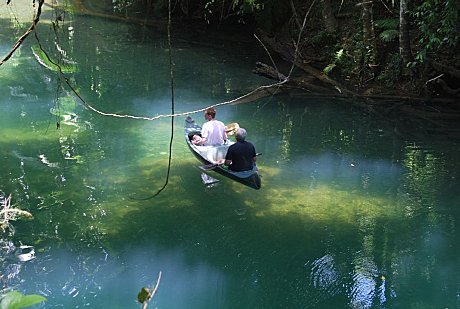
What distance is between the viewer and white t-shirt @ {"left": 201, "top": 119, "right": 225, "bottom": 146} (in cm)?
882

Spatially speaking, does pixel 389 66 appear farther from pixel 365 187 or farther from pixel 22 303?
pixel 22 303

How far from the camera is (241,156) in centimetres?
811

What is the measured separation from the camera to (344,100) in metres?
13.6

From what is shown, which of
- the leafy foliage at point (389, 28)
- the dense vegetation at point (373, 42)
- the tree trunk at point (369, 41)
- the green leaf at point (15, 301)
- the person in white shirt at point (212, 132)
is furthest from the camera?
the tree trunk at point (369, 41)

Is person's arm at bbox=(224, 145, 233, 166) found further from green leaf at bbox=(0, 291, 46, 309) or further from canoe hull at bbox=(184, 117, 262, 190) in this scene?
green leaf at bbox=(0, 291, 46, 309)

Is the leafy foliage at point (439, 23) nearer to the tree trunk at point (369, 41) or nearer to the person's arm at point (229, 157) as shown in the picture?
the tree trunk at point (369, 41)

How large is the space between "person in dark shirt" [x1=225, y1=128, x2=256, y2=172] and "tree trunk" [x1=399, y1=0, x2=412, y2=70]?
6478 millimetres

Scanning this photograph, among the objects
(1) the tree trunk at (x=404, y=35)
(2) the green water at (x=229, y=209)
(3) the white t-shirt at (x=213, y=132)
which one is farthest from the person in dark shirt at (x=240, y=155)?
(1) the tree trunk at (x=404, y=35)

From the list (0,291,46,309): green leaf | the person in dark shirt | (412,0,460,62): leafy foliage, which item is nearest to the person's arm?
the person in dark shirt

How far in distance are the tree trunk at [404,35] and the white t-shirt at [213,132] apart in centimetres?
614

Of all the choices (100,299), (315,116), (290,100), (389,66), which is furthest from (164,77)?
(100,299)

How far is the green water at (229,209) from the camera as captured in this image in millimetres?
6363

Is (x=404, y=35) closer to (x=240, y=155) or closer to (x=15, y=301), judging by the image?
(x=240, y=155)

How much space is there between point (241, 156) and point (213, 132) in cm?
98
